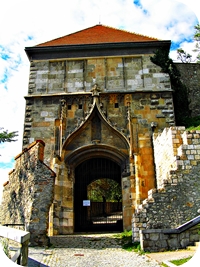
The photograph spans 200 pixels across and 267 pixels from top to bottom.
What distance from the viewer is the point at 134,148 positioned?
11023 millimetres

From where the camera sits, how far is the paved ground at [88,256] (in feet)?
18.3

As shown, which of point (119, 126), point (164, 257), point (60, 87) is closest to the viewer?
point (164, 257)

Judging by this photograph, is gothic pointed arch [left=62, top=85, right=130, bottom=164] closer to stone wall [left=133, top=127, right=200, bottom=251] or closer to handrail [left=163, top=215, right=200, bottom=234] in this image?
stone wall [left=133, top=127, right=200, bottom=251]

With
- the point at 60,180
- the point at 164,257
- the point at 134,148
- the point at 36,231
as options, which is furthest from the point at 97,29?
the point at 164,257

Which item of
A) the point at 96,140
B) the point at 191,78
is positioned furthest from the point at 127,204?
the point at 191,78

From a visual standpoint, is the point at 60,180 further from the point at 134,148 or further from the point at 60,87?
the point at 60,87

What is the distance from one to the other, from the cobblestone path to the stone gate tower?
79.7 inches

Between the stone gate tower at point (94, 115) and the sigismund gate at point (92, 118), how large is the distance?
0.04 metres

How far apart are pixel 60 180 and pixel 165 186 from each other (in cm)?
452

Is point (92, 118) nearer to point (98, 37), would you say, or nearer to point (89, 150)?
point (89, 150)

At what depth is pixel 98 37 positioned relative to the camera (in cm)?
1395

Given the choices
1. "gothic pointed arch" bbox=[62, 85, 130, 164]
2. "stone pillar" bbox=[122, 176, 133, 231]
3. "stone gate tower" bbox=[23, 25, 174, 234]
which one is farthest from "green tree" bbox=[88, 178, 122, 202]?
"stone pillar" bbox=[122, 176, 133, 231]

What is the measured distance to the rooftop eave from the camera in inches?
500

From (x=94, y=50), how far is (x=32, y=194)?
7316 mm
